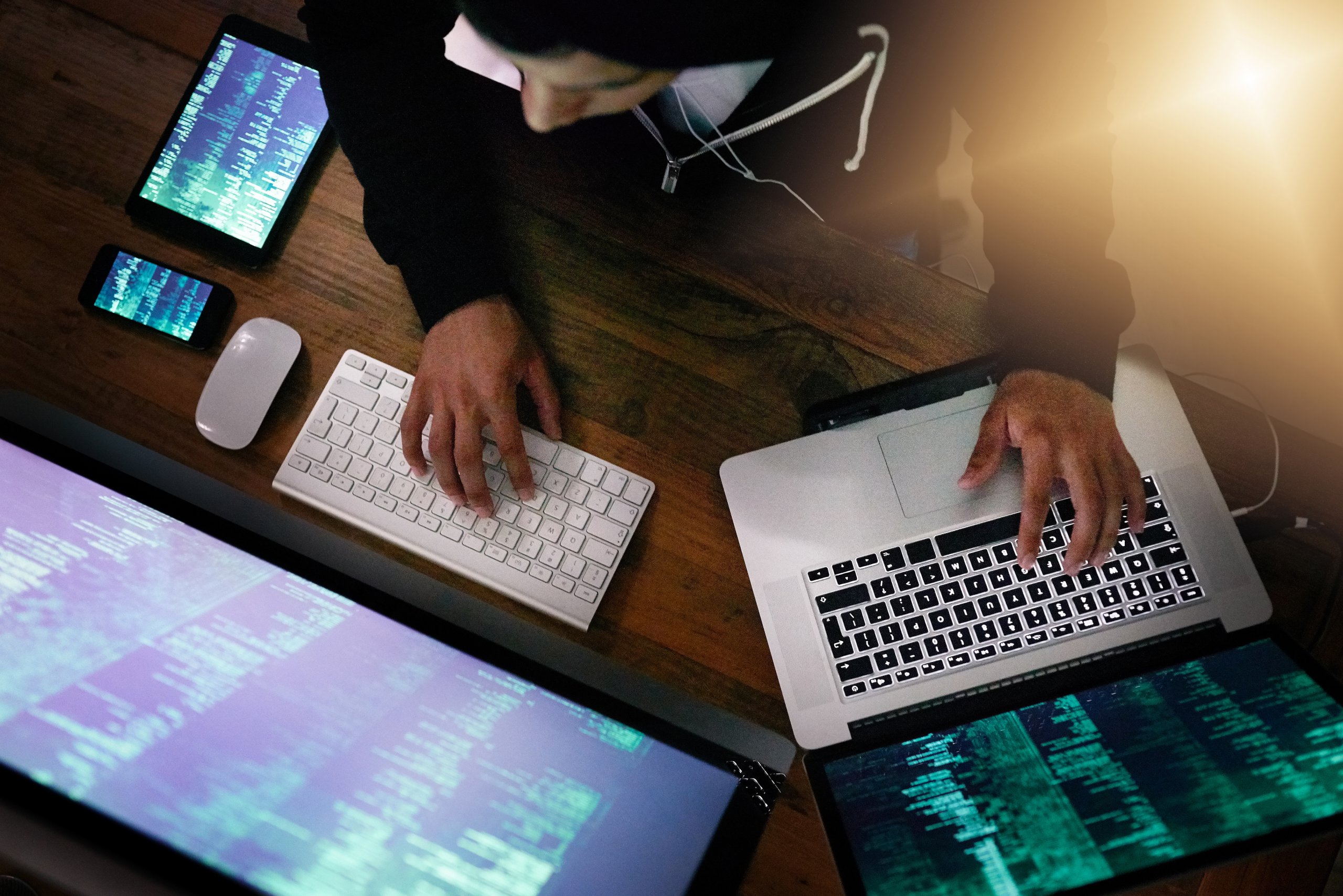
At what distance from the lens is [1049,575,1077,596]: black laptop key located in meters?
0.78

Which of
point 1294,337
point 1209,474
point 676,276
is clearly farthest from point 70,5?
point 1294,337

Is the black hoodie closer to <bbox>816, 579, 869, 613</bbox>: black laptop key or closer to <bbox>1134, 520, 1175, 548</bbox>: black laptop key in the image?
<bbox>1134, 520, 1175, 548</bbox>: black laptop key

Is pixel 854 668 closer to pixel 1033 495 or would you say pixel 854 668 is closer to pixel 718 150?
pixel 1033 495

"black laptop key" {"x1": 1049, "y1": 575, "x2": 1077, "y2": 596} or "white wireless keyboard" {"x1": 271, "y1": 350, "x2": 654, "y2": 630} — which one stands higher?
"black laptop key" {"x1": 1049, "y1": 575, "x2": 1077, "y2": 596}

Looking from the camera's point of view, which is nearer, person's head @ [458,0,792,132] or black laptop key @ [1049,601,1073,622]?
person's head @ [458,0,792,132]

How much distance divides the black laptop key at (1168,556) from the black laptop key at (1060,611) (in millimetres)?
104

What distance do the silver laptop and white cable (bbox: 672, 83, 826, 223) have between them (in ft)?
1.05

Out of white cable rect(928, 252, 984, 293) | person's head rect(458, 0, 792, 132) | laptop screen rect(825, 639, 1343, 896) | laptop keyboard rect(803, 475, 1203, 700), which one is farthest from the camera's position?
white cable rect(928, 252, 984, 293)

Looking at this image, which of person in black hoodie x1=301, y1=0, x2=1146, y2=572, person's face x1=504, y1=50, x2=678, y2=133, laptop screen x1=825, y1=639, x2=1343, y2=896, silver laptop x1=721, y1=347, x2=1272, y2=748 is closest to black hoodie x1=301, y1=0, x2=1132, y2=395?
person in black hoodie x1=301, y1=0, x2=1146, y2=572

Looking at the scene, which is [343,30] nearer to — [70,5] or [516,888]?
[70,5]

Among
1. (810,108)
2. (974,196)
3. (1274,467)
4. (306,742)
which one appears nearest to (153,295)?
(306,742)

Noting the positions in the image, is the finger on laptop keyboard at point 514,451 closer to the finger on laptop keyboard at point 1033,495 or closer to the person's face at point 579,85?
the person's face at point 579,85

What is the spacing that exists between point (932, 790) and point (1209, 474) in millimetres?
446

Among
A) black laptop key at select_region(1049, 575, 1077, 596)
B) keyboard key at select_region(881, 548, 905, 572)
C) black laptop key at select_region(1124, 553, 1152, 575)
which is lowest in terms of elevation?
keyboard key at select_region(881, 548, 905, 572)
